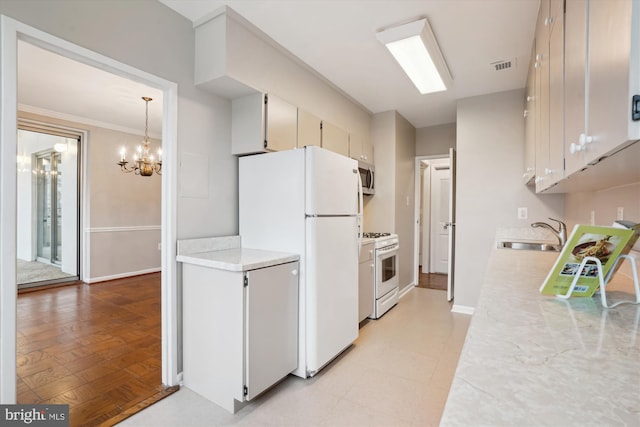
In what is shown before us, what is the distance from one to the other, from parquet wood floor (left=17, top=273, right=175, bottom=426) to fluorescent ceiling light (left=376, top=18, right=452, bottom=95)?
3.01m

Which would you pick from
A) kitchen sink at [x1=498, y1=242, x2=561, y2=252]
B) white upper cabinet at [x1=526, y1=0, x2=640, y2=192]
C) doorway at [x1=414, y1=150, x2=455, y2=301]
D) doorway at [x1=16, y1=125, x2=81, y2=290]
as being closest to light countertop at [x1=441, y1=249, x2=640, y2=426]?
white upper cabinet at [x1=526, y1=0, x2=640, y2=192]

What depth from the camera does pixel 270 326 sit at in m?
1.96

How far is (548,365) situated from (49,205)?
686 cm

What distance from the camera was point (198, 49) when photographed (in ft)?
7.35

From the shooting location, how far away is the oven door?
3432mm

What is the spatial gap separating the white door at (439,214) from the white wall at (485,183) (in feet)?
8.06

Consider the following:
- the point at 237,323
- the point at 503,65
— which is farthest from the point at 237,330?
the point at 503,65

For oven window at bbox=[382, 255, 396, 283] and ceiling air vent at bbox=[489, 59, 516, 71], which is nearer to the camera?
ceiling air vent at bbox=[489, 59, 516, 71]

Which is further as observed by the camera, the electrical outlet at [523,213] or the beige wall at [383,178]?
the beige wall at [383,178]

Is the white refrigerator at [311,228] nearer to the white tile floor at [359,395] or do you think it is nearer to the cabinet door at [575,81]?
the white tile floor at [359,395]

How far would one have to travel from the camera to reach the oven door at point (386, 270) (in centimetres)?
343

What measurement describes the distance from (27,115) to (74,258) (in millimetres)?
2227

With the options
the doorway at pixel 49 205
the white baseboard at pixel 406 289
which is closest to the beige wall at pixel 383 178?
the white baseboard at pixel 406 289

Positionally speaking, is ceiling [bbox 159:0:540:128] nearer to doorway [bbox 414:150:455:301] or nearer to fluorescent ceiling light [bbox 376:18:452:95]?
fluorescent ceiling light [bbox 376:18:452:95]
